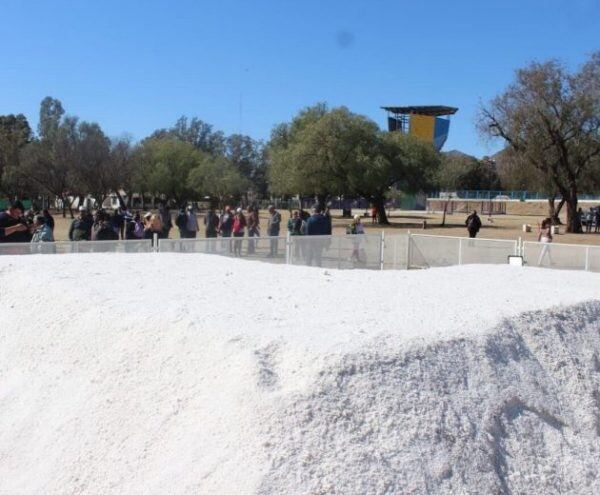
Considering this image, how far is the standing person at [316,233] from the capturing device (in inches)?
634

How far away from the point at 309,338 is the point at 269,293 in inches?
68.6

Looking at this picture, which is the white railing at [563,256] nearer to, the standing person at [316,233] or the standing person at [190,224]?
the standing person at [316,233]

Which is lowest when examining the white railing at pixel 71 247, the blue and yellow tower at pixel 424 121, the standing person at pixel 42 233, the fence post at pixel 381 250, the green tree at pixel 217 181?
the fence post at pixel 381 250

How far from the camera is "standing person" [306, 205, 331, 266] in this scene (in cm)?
1609

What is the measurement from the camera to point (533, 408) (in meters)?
4.34

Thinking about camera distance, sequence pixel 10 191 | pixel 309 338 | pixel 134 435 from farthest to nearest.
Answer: pixel 10 191 < pixel 309 338 < pixel 134 435

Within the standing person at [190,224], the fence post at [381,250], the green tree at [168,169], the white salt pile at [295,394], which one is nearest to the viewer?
the white salt pile at [295,394]

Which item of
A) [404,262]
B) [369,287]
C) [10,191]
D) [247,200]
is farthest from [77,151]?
[369,287]

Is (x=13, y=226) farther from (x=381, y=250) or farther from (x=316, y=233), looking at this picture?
(x=381, y=250)

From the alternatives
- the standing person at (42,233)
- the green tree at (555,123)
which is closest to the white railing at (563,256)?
the standing person at (42,233)

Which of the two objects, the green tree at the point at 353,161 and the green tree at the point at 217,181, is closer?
the green tree at the point at 353,161

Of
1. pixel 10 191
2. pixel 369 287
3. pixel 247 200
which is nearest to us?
pixel 369 287

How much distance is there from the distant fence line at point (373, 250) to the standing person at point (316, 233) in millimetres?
23

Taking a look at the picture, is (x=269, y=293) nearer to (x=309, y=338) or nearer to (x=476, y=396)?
(x=309, y=338)
